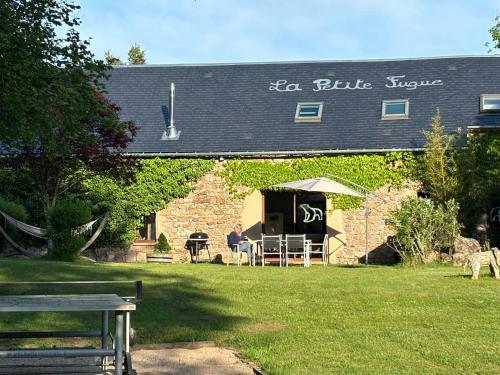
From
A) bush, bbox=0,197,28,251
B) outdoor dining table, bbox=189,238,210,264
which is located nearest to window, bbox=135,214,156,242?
outdoor dining table, bbox=189,238,210,264

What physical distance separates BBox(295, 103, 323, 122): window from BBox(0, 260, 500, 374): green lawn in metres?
8.73

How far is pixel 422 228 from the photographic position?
1703 centimetres

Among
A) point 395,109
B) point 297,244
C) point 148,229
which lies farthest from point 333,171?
point 148,229

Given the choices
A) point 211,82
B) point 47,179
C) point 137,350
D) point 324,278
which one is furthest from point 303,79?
point 137,350

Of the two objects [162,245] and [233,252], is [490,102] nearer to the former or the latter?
[233,252]

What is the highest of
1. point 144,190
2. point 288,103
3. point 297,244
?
point 288,103

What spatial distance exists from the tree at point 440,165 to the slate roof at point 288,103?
2.22ft

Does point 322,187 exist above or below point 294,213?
above

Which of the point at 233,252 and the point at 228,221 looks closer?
the point at 233,252

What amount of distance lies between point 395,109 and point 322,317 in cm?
1386

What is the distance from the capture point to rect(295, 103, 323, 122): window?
73.6 feet

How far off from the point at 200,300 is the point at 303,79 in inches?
571

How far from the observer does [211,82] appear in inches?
971

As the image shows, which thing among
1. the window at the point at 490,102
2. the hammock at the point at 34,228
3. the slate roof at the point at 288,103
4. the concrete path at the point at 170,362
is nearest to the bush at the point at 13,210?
the hammock at the point at 34,228
